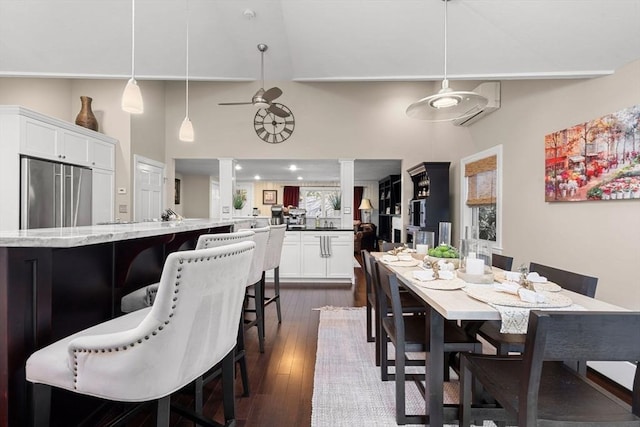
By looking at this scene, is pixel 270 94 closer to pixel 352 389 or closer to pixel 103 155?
pixel 103 155

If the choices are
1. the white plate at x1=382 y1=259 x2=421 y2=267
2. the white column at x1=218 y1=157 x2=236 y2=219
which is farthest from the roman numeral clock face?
the white plate at x1=382 y1=259 x2=421 y2=267

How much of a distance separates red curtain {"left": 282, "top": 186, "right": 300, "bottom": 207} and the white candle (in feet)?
32.0

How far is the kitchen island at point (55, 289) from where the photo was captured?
3.31 feet

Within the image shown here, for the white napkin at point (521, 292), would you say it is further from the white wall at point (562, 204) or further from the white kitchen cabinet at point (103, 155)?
the white kitchen cabinet at point (103, 155)

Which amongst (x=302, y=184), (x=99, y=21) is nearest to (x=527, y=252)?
(x=99, y=21)

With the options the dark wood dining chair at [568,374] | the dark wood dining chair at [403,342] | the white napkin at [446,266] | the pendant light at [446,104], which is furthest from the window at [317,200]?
the dark wood dining chair at [568,374]

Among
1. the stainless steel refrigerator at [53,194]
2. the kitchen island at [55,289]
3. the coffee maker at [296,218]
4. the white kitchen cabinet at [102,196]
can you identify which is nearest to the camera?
the kitchen island at [55,289]

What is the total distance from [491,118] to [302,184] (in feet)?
26.3

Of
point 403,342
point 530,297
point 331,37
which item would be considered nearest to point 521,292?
point 530,297

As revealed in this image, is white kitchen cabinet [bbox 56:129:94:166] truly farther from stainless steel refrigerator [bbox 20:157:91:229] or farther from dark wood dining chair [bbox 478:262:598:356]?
dark wood dining chair [bbox 478:262:598:356]

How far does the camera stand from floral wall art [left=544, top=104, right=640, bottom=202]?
82.5 inches

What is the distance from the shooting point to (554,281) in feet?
6.11

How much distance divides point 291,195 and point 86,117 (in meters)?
7.42

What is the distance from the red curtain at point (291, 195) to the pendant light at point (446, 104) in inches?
353
